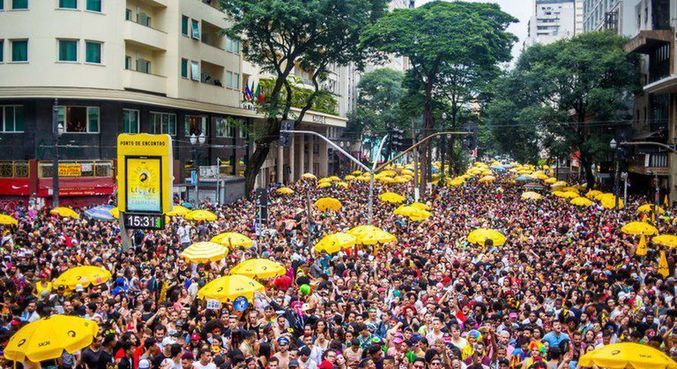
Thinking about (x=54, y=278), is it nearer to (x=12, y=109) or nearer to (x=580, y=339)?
(x=580, y=339)

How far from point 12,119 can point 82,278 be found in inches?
1093

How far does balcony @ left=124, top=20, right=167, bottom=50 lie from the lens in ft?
135

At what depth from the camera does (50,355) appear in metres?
10.1

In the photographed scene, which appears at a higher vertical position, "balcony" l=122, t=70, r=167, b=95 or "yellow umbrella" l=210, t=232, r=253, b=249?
"balcony" l=122, t=70, r=167, b=95

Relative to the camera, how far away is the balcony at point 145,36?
41.0 m

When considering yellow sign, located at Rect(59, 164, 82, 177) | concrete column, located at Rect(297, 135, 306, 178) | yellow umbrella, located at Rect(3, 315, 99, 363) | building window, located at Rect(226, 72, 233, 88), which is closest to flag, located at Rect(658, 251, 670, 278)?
yellow umbrella, located at Rect(3, 315, 99, 363)

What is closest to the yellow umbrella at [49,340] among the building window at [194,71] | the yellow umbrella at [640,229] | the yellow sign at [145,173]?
the yellow sign at [145,173]

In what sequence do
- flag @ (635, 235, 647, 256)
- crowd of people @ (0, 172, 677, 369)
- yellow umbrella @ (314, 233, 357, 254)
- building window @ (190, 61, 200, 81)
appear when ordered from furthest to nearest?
1. building window @ (190, 61, 200, 81)
2. flag @ (635, 235, 647, 256)
3. yellow umbrella @ (314, 233, 357, 254)
4. crowd of people @ (0, 172, 677, 369)

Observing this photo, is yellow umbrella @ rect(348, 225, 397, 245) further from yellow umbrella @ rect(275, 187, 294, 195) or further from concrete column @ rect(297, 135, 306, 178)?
concrete column @ rect(297, 135, 306, 178)

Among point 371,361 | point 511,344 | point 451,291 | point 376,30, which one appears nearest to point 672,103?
point 376,30

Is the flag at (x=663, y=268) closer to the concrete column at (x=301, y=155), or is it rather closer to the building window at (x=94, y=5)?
the building window at (x=94, y=5)

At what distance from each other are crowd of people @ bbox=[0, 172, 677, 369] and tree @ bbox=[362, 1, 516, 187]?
23606mm

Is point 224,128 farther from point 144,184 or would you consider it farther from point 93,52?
point 144,184

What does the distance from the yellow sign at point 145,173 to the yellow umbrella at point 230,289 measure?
15.3ft
